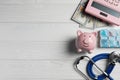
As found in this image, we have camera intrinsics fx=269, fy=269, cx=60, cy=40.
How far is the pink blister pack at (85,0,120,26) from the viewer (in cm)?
105

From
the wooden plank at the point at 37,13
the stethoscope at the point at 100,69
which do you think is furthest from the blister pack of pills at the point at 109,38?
the wooden plank at the point at 37,13

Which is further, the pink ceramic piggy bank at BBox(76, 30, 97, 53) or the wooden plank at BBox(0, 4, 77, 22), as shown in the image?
the wooden plank at BBox(0, 4, 77, 22)

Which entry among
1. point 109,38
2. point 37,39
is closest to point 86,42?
point 109,38

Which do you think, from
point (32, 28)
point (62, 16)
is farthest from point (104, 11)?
point (32, 28)

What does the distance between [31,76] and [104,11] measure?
39cm

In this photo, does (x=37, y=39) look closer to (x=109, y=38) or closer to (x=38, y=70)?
(x=38, y=70)

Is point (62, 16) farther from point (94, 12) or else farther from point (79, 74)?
point (79, 74)

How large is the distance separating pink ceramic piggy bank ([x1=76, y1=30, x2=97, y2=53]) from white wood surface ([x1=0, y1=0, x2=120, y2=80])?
0.25 feet

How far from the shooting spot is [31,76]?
1090mm

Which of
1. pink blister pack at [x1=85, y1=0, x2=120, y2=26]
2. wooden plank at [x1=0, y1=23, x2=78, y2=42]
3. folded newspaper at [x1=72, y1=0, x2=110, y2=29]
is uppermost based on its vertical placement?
pink blister pack at [x1=85, y1=0, x2=120, y2=26]

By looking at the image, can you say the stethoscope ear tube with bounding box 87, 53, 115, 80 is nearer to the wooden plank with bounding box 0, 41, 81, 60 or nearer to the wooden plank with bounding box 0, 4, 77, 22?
the wooden plank with bounding box 0, 41, 81, 60

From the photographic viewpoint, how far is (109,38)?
1.06 metres

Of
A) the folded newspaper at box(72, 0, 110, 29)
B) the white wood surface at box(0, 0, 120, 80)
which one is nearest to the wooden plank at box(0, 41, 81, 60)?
the white wood surface at box(0, 0, 120, 80)

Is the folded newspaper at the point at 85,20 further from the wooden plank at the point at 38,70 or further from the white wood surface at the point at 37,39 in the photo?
the wooden plank at the point at 38,70
